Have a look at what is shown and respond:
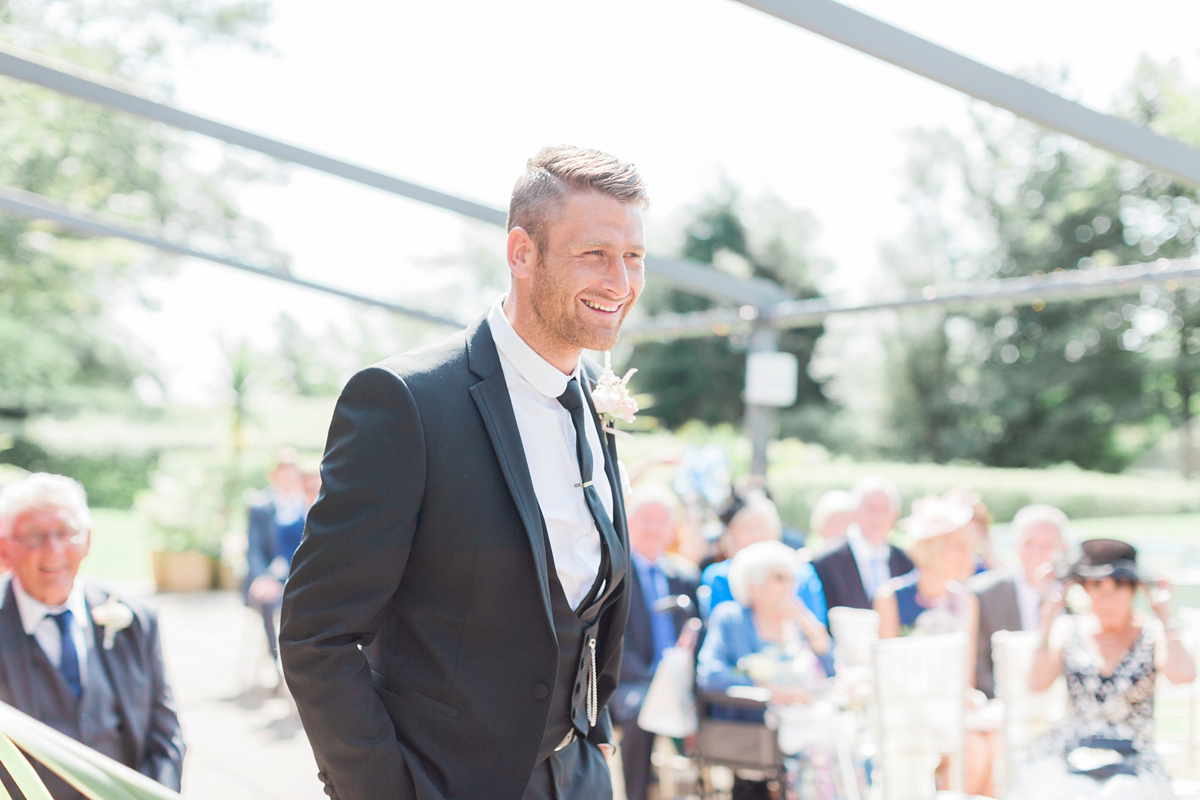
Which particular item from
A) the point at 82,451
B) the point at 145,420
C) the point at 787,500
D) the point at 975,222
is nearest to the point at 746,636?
the point at 787,500

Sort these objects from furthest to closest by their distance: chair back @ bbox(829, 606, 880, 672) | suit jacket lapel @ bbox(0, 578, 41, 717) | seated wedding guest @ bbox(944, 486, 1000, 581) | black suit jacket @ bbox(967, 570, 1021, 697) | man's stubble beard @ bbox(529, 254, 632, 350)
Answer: seated wedding guest @ bbox(944, 486, 1000, 581)
chair back @ bbox(829, 606, 880, 672)
black suit jacket @ bbox(967, 570, 1021, 697)
suit jacket lapel @ bbox(0, 578, 41, 717)
man's stubble beard @ bbox(529, 254, 632, 350)

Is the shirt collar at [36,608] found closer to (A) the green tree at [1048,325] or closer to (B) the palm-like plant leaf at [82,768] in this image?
(B) the palm-like plant leaf at [82,768]

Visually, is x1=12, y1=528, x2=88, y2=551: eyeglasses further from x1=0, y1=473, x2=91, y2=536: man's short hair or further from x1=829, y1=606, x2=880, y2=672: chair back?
x1=829, y1=606, x2=880, y2=672: chair back

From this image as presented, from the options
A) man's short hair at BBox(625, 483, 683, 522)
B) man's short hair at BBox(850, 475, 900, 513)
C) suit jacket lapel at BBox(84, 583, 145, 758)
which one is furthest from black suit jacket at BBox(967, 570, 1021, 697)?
suit jacket lapel at BBox(84, 583, 145, 758)

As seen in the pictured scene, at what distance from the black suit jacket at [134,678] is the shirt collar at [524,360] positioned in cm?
194

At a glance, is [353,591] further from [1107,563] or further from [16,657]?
[1107,563]

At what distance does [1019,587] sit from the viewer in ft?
17.2

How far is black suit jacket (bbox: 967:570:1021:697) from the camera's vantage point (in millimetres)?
5176

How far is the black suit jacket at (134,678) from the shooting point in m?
2.91

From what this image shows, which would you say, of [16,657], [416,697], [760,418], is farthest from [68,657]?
[760,418]

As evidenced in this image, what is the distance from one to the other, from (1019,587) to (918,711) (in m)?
1.11

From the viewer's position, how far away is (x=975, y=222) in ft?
97.9

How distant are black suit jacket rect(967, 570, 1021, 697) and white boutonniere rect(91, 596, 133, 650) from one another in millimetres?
3998

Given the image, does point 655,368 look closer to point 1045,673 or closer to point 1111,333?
point 1111,333
